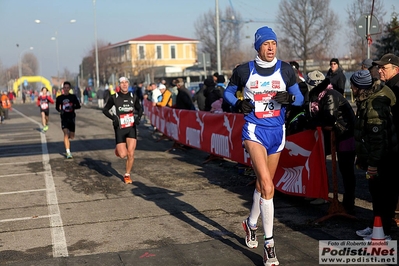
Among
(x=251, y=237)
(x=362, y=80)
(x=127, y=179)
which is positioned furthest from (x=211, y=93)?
(x=251, y=237)

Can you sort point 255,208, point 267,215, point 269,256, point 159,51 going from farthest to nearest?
point 159,51 < point 255,208 < point 267,215 < point 269,256

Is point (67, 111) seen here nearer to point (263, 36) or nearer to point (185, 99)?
point (185, 99)

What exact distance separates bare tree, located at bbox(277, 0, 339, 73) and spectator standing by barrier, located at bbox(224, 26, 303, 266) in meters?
52.6

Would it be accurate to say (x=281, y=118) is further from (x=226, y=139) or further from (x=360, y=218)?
(x=226, y=139)

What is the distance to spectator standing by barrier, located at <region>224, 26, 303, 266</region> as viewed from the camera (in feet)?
18.2

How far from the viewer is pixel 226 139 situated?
37.4 feet

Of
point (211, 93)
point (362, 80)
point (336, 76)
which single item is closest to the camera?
point (362, 80)

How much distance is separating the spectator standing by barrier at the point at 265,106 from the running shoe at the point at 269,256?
0.50 feet

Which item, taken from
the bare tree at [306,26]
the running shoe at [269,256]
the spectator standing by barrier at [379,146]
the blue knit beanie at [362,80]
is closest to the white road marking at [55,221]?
the running shoe at [269,256]

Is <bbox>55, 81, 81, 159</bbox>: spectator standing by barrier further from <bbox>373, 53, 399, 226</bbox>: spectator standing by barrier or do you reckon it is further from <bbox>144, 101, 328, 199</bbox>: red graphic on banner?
<bbox>373, 53, 399, 226</bbox>: spectator standing by barrier

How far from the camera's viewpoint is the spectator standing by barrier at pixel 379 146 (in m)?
5.72

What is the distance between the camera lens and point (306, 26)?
57.2 m

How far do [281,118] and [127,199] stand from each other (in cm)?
399

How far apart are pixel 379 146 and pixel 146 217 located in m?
3.36
